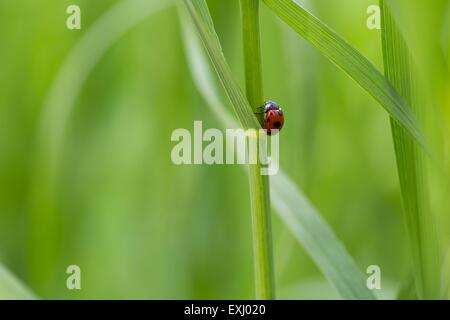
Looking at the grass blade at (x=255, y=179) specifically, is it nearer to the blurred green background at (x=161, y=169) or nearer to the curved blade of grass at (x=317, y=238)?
the curved blade of grass at (x=317, y=238)

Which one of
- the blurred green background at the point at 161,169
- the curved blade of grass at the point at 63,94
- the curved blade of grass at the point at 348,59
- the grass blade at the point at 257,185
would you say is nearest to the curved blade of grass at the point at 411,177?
the curved blade of grass at the point at 348,59

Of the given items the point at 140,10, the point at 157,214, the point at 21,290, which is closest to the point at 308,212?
the point at 21,290

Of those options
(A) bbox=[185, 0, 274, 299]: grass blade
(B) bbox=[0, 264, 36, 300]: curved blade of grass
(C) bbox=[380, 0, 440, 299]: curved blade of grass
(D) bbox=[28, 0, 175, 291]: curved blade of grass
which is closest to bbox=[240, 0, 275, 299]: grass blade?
(A) bbox=[185, 0, 274, 299]: grass blade

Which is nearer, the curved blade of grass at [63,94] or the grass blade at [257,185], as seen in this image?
the grass blade at [257,185]

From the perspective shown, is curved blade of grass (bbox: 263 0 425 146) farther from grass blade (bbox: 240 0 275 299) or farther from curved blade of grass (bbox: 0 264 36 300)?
curved blade of grass (bbox: 0 264 36 300)

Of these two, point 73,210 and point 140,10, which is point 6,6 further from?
point 73,210

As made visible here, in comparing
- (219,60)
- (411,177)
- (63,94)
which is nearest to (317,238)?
(411,177)
